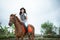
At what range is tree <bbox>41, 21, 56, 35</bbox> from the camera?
271 cm

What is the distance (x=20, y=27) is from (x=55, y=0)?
2.27 ft

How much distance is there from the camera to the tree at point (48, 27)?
2709 millimetres

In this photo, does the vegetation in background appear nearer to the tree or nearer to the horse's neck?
the tree

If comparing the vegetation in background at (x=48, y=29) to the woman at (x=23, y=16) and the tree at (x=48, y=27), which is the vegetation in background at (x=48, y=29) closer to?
Result: the tree at (x=48, y=27)

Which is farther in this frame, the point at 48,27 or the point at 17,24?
the point at 48,27

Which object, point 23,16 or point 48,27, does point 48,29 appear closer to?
point 48,27

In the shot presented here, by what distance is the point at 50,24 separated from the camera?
2736mm

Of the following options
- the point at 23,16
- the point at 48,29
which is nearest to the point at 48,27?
the point at 48,29

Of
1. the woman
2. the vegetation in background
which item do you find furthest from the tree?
the woman

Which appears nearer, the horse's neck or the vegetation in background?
the horse's neck

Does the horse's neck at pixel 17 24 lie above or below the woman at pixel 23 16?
below

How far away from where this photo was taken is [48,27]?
2.73 m

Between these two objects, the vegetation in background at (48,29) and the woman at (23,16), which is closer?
the woman at (23,16)

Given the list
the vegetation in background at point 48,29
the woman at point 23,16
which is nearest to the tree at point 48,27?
the vegetation in background at point 48,29
